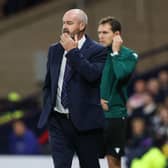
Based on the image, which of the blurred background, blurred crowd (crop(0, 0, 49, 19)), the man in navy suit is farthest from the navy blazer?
blurred crowd (crop(0, 0, 49, 19))

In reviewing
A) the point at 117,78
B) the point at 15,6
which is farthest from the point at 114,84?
the point at 15,6

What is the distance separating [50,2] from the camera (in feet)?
63.3

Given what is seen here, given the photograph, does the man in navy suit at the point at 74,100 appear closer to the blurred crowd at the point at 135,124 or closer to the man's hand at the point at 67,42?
the man's hand at the point at 67,42

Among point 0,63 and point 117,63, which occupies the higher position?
point 117,63

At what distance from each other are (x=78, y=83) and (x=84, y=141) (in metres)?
0.43

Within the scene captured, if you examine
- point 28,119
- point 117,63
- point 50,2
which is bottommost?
point 28,119

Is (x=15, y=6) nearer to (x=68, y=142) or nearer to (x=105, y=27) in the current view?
(x=105, y=27)

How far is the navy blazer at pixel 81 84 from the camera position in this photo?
6453mm

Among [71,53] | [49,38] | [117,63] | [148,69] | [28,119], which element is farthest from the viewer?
[49,38]

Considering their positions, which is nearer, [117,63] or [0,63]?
[117,63]

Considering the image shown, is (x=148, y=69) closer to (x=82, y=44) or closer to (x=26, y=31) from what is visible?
(x=26, y=31)

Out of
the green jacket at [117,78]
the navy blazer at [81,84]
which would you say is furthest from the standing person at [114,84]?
the navy blazer at [81,84]

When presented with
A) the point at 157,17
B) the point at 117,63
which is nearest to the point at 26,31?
the point at 157,17

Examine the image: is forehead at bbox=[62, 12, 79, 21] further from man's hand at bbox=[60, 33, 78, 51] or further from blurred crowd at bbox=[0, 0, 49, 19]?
blurred crowd at bbox=[0, 0, 49, 19]
